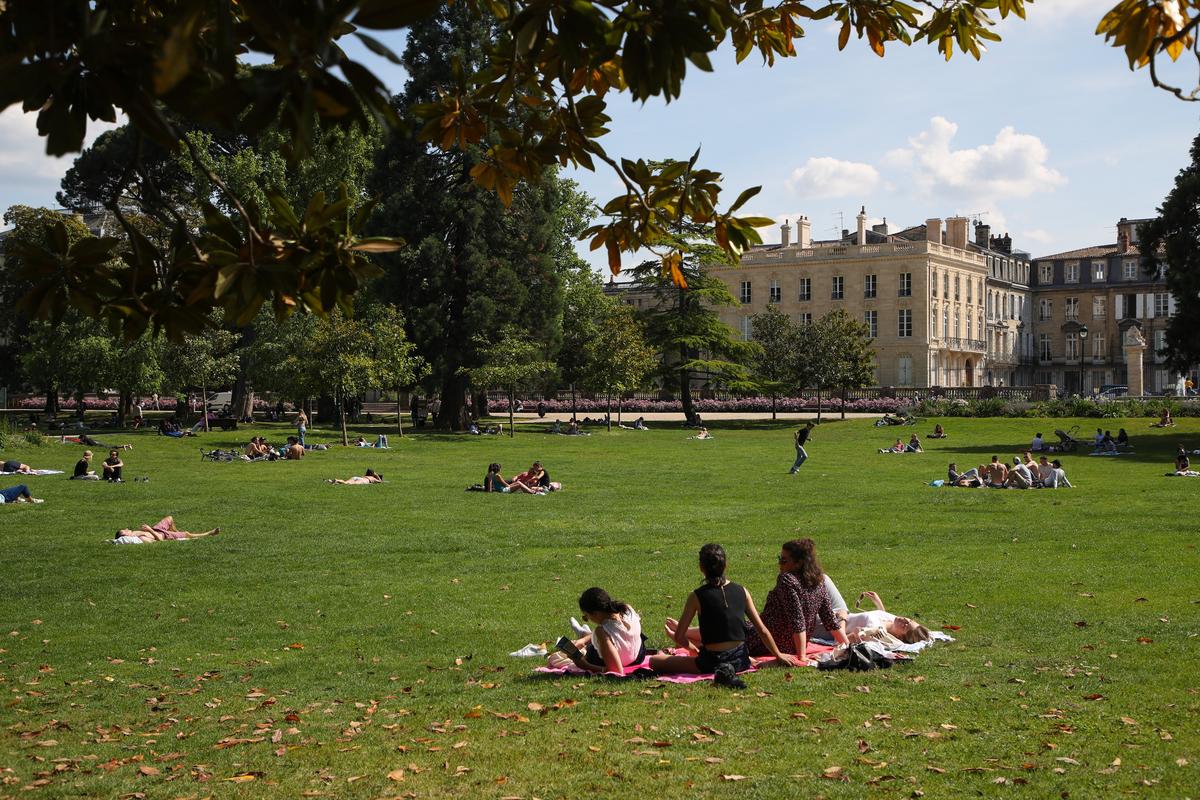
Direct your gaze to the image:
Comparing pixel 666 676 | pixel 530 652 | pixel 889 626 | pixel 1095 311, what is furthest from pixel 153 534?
pixel 1095 311

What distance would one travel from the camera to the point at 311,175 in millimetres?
52562

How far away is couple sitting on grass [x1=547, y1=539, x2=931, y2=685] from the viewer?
950 cm

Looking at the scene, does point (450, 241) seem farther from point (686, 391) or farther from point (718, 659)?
point (718, 659)

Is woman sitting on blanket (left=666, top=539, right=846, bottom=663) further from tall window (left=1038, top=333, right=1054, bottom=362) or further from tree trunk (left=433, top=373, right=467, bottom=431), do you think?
tall window (left=1038, top=333, right=1054, bottom=362)

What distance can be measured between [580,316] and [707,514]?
42.1m

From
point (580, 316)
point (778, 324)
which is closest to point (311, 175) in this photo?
point (580, 316)

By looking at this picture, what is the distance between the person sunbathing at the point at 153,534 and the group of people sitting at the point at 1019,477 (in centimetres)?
1795

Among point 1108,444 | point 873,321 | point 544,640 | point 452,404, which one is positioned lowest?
point 544,640

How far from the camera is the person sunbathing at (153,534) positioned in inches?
717

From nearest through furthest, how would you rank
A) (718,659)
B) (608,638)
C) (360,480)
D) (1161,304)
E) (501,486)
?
(718,659)
(608,638)
(501,486)
(360,480)
(1161,304)

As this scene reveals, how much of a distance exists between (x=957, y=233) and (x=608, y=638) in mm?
100510

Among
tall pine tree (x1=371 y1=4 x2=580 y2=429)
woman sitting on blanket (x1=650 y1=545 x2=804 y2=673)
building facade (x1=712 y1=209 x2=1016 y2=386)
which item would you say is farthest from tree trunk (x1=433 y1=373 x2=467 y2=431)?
woman sitting on blanket (x1=650 y1=545 x2=804 y2=673)

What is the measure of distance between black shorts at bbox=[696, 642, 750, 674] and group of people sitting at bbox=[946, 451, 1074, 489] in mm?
19976

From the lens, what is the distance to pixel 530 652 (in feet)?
34.7
